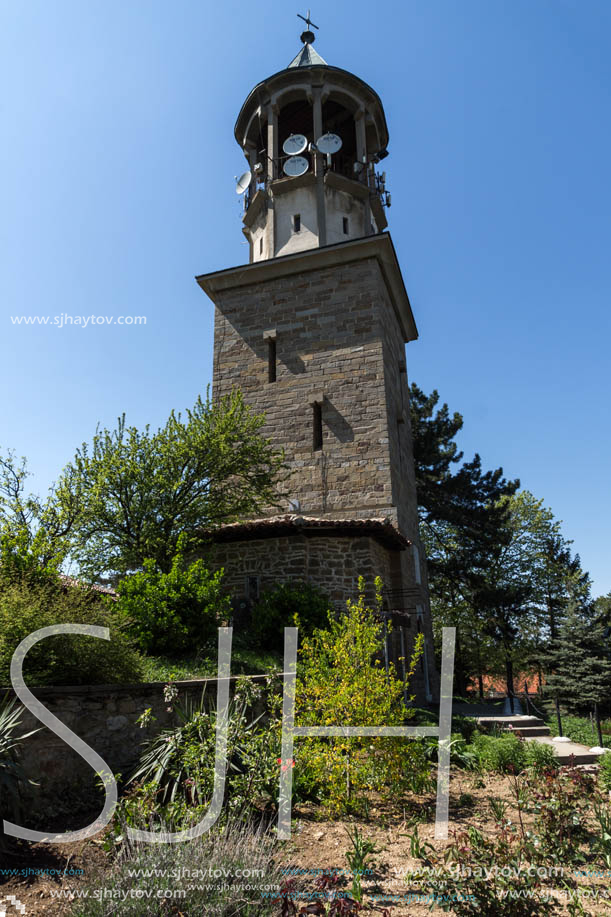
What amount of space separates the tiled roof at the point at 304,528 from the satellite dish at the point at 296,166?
1087cm

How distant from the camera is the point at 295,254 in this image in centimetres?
1584

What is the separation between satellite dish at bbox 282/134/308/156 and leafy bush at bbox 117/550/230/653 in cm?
1320

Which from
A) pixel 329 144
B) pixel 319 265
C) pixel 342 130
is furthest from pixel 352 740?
pixel 342 130

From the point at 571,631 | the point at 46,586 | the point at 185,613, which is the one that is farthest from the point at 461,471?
the point at 46,586

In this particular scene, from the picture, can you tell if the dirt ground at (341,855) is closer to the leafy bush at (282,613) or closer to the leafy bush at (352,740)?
the leafy bush at (352,740)

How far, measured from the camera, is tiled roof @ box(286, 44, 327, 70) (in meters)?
18.9

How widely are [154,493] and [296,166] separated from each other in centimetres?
1140

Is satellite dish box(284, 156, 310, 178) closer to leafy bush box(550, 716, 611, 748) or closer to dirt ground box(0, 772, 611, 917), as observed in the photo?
dirt ground box(0, 772, 611, 917)

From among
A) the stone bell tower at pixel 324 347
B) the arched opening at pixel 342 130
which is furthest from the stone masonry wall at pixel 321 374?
the arched opening at pixel 342 130

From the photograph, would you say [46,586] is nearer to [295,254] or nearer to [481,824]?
[481,824]

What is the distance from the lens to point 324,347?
1524 centimetres

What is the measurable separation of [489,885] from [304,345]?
528 inches

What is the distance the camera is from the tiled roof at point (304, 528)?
11.2 meters

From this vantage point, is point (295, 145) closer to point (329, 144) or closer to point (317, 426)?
point (329, 144)
